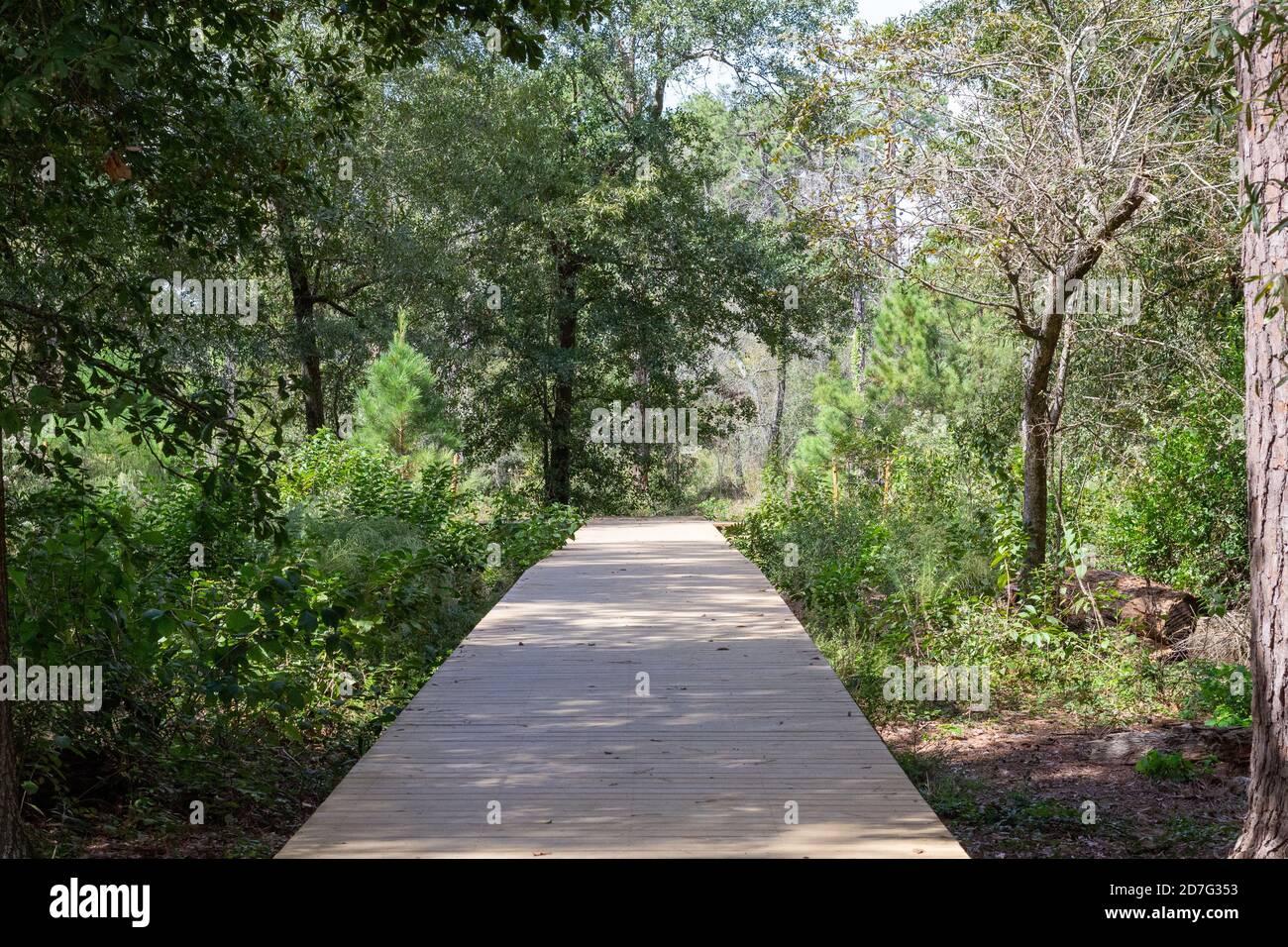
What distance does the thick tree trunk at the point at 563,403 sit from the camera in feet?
67.8

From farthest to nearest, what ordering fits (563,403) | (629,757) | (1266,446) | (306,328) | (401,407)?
(563,403), (306,328), (401,407), (629,757), (1266,446)

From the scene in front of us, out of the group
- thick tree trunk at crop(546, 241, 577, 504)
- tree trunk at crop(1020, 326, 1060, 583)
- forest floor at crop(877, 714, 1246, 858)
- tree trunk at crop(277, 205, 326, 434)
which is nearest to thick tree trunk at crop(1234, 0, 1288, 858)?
forest floor at crop(877, 714, 1246, 858)

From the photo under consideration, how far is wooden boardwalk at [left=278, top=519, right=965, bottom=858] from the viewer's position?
4047 millimetres

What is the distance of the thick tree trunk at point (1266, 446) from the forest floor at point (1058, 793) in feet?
3.68

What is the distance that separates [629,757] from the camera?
16.7 ft

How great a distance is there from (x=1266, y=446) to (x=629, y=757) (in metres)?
2.85

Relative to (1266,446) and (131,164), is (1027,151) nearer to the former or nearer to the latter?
(1266,446)

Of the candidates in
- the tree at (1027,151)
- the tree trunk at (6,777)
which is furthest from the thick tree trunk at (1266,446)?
the tree trunk at (6,777)

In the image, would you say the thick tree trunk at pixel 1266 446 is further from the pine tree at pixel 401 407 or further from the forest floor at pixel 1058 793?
the pine tree at pixel 401 407

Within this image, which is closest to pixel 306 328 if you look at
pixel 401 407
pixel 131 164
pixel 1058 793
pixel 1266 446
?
pixel 401 407

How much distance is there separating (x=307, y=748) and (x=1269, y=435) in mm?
5444

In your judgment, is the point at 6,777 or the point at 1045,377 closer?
the point at 6,777
